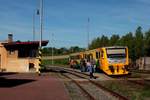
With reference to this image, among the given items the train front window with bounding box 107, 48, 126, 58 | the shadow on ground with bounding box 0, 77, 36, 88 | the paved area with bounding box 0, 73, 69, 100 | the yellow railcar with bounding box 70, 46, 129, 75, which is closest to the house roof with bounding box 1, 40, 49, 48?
the yellow railcar with bounding box 70, 46, 129, 75

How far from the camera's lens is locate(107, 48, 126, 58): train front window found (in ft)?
135

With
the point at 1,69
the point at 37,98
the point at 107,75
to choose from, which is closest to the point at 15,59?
the point at 1,69

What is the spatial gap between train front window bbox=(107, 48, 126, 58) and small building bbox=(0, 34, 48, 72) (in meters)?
13.7

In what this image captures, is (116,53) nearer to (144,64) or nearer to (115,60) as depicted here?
(115,60)

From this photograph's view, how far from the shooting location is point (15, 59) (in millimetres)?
53125

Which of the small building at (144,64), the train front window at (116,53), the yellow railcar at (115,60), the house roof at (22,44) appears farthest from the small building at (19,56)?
the small building at (144,64)

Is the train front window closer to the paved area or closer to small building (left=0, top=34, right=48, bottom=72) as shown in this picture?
the paved area

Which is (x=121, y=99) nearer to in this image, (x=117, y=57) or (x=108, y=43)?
(x=117, y=57)

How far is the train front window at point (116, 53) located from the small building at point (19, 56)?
541 inches

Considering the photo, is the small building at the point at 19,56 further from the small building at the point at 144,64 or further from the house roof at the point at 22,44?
the small building at the point at 144,64

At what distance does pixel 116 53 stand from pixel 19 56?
1813cm

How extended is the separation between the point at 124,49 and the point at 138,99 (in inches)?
849

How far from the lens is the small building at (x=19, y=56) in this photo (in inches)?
2087

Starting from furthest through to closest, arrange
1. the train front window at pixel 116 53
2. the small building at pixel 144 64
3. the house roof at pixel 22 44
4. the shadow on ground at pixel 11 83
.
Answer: the small building at pixel 144 64 < the house roof at pixel 22 44 < the train front window at pixel 116 53 < the shadow on ground at pixel 11 83
